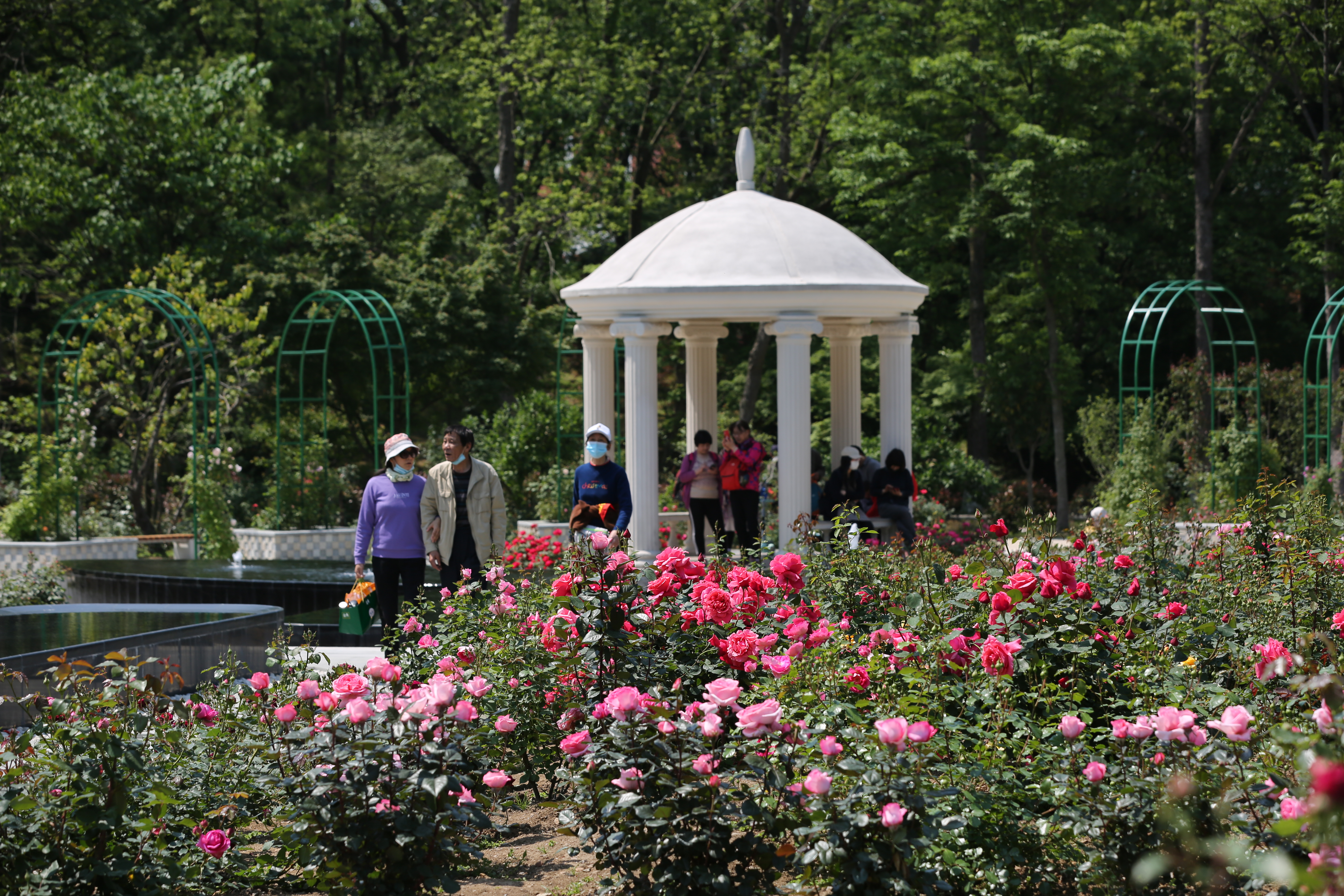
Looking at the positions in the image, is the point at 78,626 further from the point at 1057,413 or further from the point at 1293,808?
the point at 1057,413

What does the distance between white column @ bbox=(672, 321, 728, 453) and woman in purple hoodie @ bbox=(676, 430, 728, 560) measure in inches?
91.0

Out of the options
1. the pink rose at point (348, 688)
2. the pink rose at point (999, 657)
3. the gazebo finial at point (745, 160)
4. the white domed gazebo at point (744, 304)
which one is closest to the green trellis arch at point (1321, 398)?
the white domed gazebo at point (744, 304)

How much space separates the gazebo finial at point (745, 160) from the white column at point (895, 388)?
199cm

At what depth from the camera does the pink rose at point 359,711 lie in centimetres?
389

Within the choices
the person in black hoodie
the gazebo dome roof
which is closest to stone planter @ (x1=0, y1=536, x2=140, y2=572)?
the gazebo dome roof

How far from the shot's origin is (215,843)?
13.9 feet

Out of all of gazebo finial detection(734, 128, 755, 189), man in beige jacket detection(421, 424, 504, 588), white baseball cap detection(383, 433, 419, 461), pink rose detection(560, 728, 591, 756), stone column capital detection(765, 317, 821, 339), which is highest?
gazebo finial detection(734, 128, 755, 189)

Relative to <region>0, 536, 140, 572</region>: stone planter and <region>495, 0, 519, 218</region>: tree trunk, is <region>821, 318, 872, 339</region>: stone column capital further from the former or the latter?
<region>495, 0, 519, 218</region>: tree trunk

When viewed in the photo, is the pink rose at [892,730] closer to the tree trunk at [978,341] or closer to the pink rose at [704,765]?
the pink rose at [704,765]

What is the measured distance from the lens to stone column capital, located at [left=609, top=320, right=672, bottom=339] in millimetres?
11969

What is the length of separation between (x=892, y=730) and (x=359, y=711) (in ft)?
5.17

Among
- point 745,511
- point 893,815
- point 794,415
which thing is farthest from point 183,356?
point 893,815

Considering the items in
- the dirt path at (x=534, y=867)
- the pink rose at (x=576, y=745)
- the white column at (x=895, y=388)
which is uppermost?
the white column at (x=895, y=388)

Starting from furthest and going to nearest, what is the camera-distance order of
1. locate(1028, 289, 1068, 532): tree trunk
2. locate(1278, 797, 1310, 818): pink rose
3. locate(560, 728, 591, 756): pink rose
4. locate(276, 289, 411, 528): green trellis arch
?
locate(1028, 289, 1068, 532): tree trunk < locate(276, 289, 411, 528): green trellis arch < locate(560, 728, 591, 756): pink rose < locate(1278, 797, 1310, 818): pink rose
